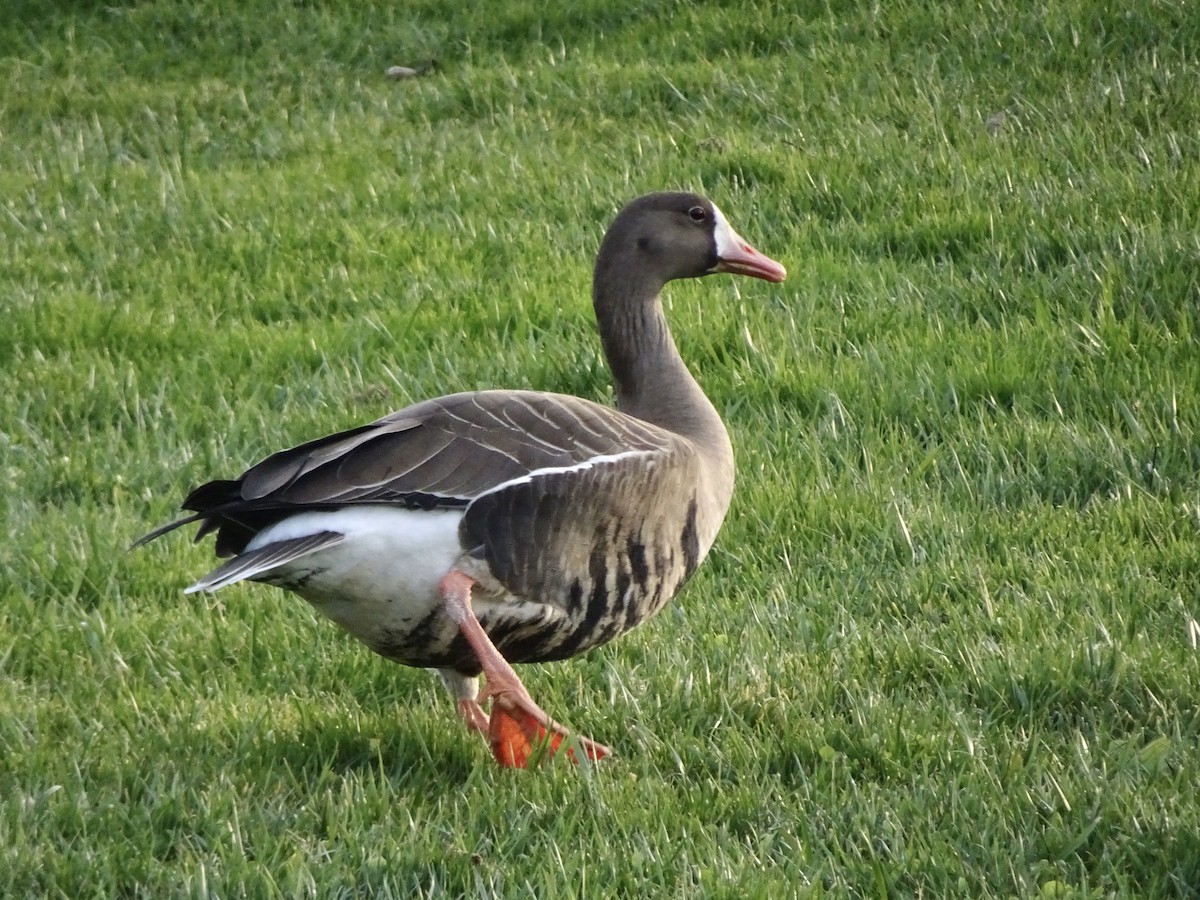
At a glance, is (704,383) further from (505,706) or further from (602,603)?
(505,706)

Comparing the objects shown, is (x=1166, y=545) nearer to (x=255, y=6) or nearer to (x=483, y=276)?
(x=483, y=276)

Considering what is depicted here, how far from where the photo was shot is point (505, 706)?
3.87 m

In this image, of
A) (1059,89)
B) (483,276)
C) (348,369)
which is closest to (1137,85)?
(1059,89)

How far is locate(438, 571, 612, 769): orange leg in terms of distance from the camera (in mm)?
3764

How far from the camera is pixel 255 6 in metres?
10.4

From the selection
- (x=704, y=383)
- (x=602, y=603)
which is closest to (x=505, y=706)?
(x=602, y=603)

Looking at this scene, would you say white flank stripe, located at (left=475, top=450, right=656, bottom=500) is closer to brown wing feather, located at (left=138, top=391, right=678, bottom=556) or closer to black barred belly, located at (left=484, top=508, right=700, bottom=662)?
brown wing feather, located at (left=138, top=391, right=678, bottom=556)

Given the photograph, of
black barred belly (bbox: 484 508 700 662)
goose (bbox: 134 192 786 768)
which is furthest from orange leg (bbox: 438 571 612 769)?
black barred belly (bbox: 484 508 700 662)

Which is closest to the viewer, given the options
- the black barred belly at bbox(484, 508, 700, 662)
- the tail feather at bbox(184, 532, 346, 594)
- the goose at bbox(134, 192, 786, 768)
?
the tail feather at bbox(184, 532, 346, 594)

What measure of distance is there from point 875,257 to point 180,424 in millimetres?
3108

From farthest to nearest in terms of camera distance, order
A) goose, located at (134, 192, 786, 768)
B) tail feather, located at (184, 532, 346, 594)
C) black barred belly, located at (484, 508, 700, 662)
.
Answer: black barred belly, located at (484, 508, 700, 662) → goose, located at (134, 192, 786, 768) → tail feather, located at (184, 532, 346, 594)

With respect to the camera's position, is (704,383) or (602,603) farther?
(704,383)

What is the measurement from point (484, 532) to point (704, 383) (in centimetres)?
237

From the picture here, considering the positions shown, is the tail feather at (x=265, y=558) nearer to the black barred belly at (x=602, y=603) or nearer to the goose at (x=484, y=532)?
the goose at (x=484, y=532)
